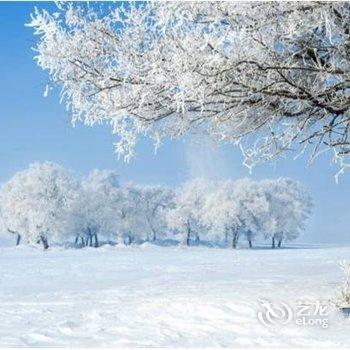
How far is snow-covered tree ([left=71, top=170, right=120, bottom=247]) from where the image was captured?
2864 inches

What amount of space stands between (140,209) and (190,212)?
Result: 6883mm

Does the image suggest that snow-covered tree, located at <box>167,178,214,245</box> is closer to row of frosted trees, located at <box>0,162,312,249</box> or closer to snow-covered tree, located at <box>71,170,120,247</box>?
row of frosted trees, located at <box>0,162,312,249</box>

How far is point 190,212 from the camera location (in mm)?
86438

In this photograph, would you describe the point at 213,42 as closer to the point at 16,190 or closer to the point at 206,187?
the point at 16,190

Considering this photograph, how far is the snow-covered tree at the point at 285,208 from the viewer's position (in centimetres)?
8175

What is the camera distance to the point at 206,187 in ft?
295

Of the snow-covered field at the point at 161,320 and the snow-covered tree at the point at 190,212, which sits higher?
the snow-covered tree at the point at 190,212

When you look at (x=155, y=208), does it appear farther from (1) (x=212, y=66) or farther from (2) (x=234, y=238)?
(1) (x=212, y=66)

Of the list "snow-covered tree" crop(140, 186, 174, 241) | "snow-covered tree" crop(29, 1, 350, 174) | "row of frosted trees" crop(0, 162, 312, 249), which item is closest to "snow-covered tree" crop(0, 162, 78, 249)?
"row of frosted trees" crop(0, 162, 312, 249)

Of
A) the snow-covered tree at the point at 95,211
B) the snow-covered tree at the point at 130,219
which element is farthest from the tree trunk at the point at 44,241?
the snow-covered tree at the point at 130,219

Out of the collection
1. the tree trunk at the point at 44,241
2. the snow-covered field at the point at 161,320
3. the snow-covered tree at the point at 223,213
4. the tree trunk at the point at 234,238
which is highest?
the snow-covered tree at the point at 223,213

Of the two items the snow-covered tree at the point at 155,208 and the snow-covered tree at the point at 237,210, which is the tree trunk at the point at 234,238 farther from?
the snow-covered tree at the point at 155,208

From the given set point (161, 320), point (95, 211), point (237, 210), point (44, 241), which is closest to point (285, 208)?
point (237, 210)

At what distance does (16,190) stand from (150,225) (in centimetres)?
2450
